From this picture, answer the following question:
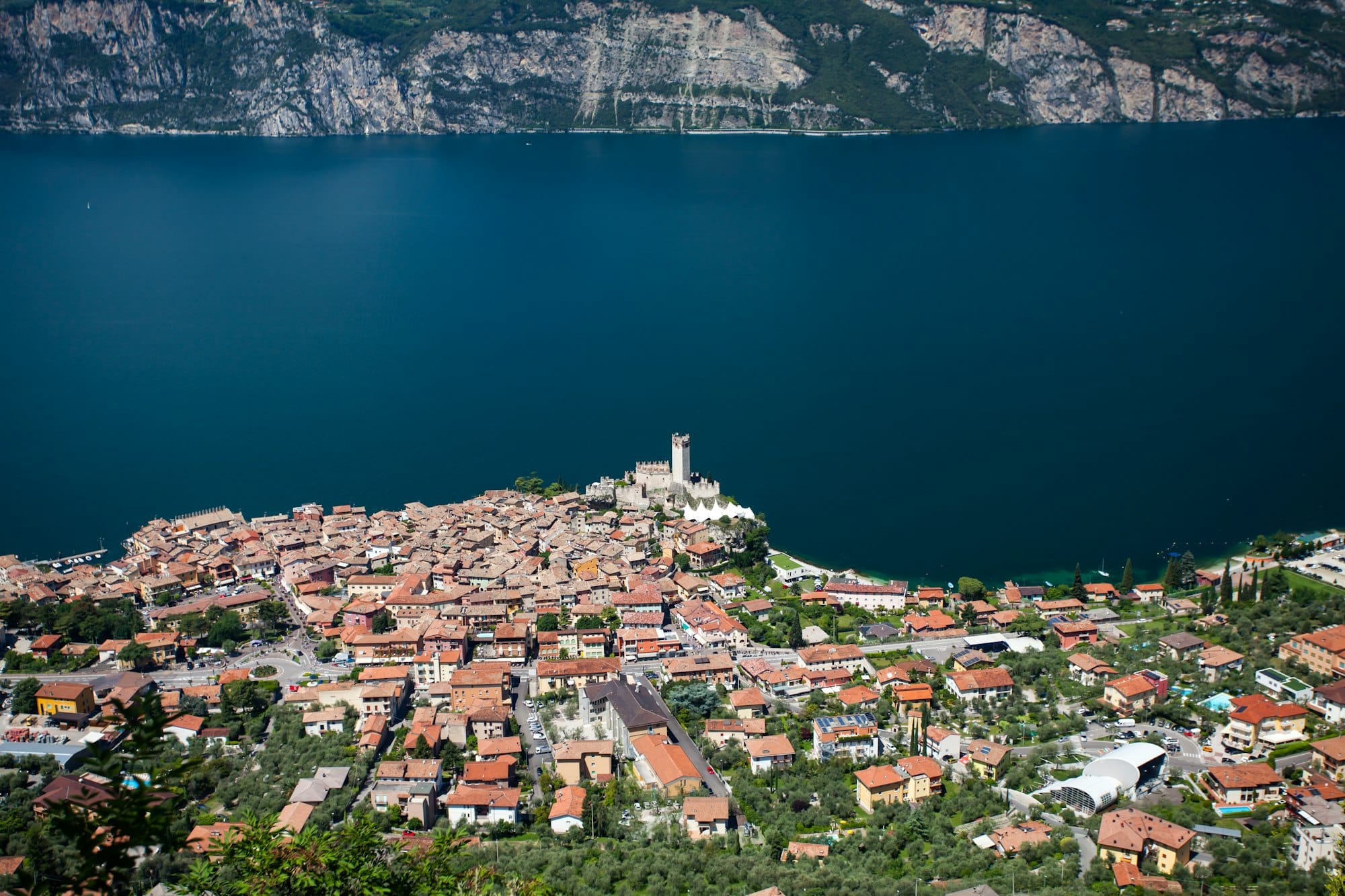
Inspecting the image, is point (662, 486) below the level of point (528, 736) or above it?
above

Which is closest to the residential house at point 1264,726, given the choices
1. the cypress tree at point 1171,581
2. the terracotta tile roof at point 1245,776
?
→ the terracotta tile roof at point 1245,776

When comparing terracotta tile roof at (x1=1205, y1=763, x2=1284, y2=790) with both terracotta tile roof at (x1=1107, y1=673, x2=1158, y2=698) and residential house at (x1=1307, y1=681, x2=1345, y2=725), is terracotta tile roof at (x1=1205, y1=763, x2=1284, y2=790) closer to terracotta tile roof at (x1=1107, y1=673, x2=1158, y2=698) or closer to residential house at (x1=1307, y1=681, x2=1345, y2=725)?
residential house at (x1=1307, y1=681, x2=1345, y2=725)

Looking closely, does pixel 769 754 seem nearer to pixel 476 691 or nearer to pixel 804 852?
pixel 804 852

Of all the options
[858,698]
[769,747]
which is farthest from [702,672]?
[769,747]

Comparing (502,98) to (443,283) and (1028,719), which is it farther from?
(1028,719)

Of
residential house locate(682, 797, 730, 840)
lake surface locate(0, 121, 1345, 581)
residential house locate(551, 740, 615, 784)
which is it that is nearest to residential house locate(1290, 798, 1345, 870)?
residential house locate(682, 797, 730, 840)

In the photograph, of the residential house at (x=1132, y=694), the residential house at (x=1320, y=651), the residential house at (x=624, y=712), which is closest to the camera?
the residential house at (x=624, y=712)

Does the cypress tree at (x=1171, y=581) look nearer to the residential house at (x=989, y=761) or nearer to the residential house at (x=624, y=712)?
the residential house at (x=989, y=761)
